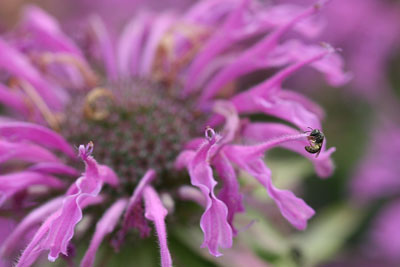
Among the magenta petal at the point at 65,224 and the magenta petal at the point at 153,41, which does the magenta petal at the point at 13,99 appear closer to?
the magenta petal at the point at 153,41

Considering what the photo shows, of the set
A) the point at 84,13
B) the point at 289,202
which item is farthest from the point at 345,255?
the point at 84,13

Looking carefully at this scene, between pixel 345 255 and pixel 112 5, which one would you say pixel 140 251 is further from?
pixel 112 5

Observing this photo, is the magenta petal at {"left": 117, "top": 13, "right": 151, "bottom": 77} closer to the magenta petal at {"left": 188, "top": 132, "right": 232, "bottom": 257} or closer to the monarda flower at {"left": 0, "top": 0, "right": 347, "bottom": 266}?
the monarda flower at {"left": 0, "top": 0, "right": 347, "bottom": 266}

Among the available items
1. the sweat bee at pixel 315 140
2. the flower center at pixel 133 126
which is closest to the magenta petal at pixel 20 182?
the flower center at pixel 133 126

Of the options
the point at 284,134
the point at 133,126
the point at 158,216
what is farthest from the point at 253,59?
the point at 158,216

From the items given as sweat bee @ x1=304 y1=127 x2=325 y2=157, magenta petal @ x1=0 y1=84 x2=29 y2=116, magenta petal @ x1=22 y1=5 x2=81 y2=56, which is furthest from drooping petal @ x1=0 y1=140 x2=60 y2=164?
sweat bee @ x1=304 y1=127 x2=325 y2=157
